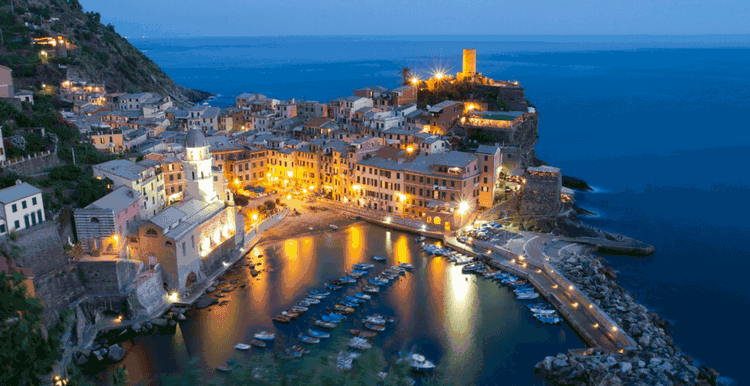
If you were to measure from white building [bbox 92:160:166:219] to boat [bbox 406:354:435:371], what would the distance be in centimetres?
1841

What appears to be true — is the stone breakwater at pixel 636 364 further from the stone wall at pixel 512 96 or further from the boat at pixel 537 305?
the stone wall at pixel 512 96

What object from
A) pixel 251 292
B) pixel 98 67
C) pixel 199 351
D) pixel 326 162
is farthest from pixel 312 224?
pixel 98 67

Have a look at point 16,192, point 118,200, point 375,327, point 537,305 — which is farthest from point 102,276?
point 537,305

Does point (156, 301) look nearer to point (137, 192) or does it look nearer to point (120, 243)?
point (120, 243)

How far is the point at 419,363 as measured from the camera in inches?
970

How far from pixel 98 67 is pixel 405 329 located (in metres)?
64.3

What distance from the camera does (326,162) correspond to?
46.8 meters

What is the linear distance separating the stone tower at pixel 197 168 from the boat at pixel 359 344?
15905mm

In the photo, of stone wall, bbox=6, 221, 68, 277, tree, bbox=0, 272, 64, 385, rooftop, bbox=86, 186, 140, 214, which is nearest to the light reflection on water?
stone wall, bbox=6, 221, 68, 277

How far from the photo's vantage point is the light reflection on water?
83.4 feet

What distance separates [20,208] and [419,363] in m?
20.0

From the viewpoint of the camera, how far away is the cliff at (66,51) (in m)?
59.5

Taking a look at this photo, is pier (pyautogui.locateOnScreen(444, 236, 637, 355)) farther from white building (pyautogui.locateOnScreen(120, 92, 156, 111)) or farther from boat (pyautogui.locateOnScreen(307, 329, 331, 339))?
white building (pyautogui.locateOnScreen(120, 92, 156, 111))

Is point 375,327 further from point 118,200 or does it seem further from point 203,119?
point 203,119
